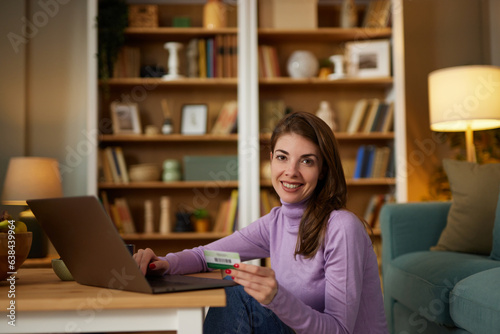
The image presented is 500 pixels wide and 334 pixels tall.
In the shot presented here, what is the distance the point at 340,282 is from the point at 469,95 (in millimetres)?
2110

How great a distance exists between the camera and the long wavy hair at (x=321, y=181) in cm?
126

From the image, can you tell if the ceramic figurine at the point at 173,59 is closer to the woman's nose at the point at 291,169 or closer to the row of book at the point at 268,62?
the row of book at the point at 268,62

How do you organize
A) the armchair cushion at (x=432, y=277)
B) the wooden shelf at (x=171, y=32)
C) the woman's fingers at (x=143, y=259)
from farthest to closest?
the wooden shelf at (x=171, y=32) < the armchair cushion at (x=432, y=277) < the woman's fingers at (x=143, y=259)

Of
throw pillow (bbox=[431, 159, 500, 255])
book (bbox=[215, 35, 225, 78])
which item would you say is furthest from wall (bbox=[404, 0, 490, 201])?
throw pillow (bbox=[431, 159, 500, 255])

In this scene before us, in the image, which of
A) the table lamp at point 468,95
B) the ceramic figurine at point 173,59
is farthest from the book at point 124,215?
the table lamp at point 468,95

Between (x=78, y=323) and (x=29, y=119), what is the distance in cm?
303

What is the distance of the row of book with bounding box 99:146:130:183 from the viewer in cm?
376

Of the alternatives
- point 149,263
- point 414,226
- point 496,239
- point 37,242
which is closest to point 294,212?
point 149,263

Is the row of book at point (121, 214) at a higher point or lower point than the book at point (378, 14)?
lower

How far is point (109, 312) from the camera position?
903mm

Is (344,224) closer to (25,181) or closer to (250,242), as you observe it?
(250,242)

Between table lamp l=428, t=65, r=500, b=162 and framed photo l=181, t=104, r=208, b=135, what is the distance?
1.63 meters

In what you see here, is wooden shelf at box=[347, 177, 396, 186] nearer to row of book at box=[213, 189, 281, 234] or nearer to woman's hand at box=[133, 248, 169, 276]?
row of book at box=[213, 189, 281, 234]

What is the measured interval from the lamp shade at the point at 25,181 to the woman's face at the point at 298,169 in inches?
75.4
